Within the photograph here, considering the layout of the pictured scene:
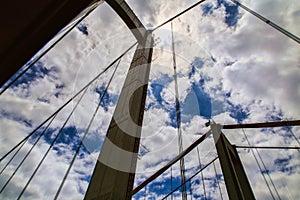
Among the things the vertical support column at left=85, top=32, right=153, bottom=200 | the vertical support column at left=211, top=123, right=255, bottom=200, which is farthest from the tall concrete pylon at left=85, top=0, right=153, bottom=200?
the vertical support column at left=211, top=123, right=255, bottom=200

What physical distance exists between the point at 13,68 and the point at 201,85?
6946 mm

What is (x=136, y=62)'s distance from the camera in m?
4.25

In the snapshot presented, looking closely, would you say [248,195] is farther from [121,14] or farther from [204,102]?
[121,14]

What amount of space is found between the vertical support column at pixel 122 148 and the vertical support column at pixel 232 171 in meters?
3.21

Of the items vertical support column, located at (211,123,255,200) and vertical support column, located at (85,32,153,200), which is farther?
vertical support column, located at (211,123,255,200)

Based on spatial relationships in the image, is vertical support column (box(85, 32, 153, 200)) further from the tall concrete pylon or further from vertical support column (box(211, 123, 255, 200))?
vertical support column (box(211, 123, 255, 200))

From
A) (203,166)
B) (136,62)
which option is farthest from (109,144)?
(203,166)

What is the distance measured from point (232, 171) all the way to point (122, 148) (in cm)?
363

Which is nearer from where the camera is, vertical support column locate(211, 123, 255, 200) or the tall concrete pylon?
the tall concrete pylon

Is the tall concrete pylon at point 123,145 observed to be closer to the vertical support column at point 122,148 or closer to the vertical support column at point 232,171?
the vertical support column at point 122,148

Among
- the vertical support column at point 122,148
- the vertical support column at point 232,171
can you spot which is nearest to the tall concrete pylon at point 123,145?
the vertical support column at point 122,148

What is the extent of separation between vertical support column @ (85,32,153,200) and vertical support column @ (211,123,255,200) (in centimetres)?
321

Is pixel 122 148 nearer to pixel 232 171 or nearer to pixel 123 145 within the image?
pixel 123 145

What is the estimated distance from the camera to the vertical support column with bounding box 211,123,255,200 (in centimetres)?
412
